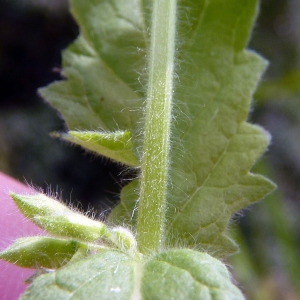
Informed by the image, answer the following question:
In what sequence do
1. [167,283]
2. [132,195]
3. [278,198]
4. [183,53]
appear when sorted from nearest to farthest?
[167,283], [132,195], [183,53], [278,198]

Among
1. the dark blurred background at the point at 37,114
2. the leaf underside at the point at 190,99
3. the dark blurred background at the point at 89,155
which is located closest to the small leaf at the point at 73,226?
the leaf underside at the point at 190,99

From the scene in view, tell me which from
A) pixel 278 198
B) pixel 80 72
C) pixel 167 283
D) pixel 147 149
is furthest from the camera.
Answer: pixel 278 198

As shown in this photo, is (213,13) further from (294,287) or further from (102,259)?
(294,287)

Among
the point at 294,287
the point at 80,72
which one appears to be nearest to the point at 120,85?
the point at 80,72

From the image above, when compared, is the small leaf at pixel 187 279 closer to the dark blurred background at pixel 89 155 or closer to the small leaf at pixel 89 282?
the small leaf at pixel 89 282

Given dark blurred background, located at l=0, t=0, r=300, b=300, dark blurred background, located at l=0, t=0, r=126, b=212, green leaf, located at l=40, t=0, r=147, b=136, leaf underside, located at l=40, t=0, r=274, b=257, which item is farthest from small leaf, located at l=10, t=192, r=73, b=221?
dark blurred background, located at l=0, t=0, r=126, b=212

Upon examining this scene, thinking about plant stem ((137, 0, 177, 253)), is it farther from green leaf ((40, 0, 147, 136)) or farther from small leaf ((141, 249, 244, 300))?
green leaf ((40, 0, 147, 136))

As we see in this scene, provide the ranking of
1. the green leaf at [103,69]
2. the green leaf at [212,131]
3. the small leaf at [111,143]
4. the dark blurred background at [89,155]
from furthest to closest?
the dark blurred background at [89,155], the green leaf at [103,69], the green leaf at [212,131], the small leaf at [111,143]

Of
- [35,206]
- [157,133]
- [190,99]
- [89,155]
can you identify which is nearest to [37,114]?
[89,155]
